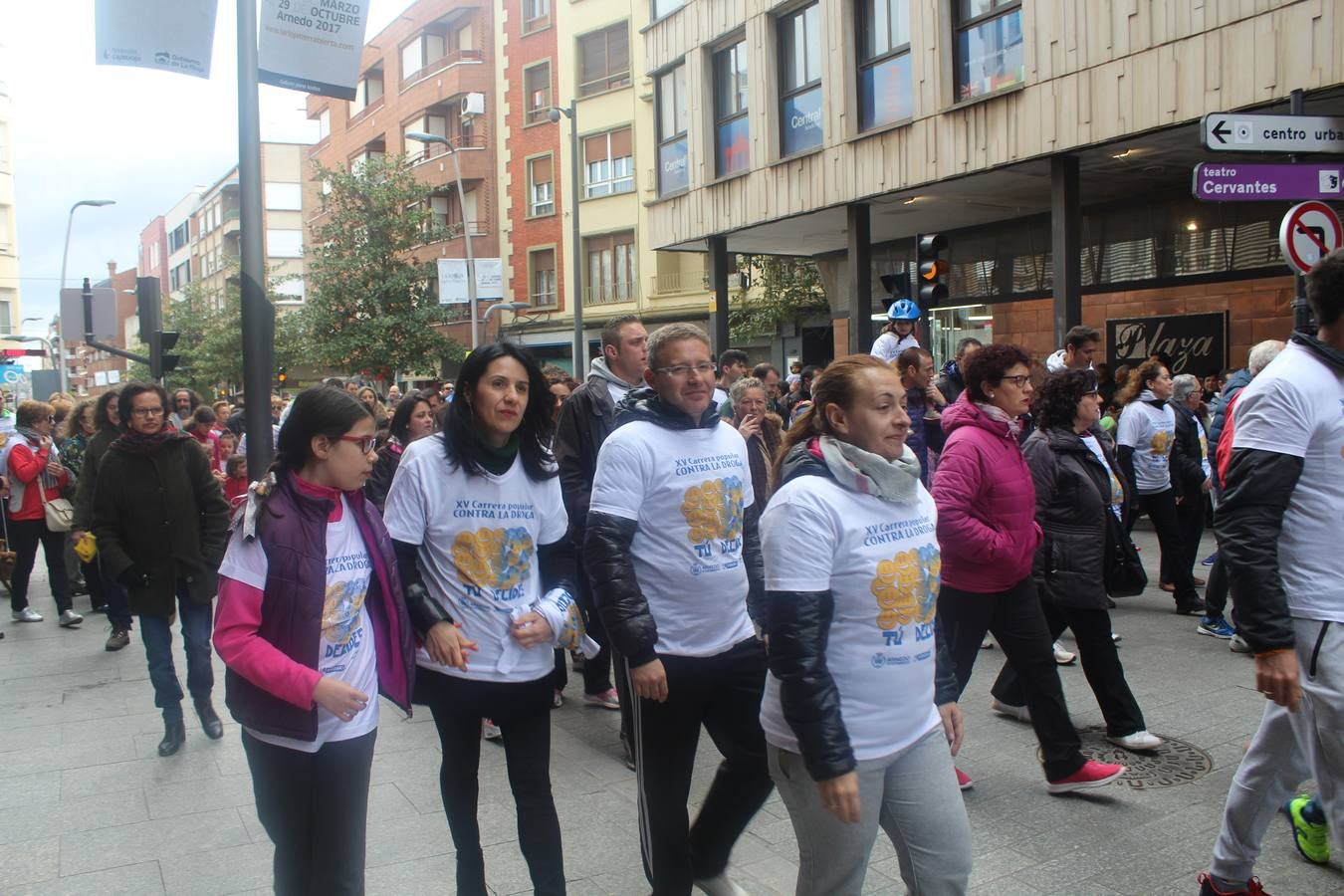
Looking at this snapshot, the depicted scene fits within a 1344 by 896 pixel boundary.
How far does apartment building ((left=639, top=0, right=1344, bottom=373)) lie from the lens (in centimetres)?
1198

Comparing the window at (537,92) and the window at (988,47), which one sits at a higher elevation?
the window at (537,92)

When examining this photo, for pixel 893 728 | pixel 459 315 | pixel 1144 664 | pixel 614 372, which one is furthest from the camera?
pixel 459 315

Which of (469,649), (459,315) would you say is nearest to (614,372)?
(469,649)

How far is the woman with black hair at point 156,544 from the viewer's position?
576 cm

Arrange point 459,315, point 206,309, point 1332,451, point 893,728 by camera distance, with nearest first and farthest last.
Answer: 1. point 893,728
2. point 1332,451
3. point 459,315
4. point 206,309

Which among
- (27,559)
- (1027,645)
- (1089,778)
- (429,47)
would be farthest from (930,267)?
(429,47)

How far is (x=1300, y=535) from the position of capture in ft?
10.3

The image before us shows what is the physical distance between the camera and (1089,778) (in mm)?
4582

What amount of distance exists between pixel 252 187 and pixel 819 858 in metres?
4.98

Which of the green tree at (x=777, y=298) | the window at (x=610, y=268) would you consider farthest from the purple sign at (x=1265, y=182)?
the window at (x=610, y=268)

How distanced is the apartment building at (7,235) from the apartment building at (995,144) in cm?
5098

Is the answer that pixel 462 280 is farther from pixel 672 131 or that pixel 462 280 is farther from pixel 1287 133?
pixel 1287 133

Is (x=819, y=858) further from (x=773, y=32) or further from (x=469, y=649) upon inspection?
(x=773, y=32)

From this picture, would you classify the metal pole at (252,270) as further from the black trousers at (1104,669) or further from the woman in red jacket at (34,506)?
the woman in red jacket at (34,506)
